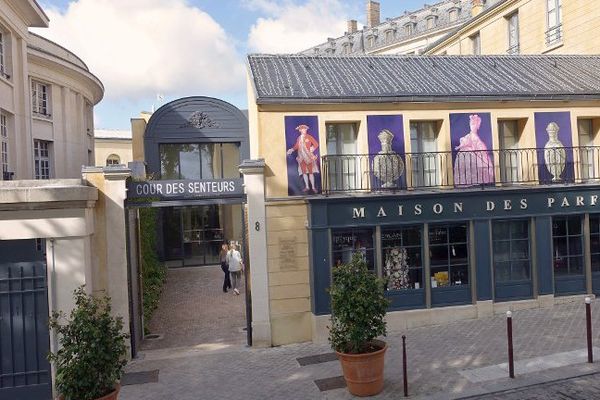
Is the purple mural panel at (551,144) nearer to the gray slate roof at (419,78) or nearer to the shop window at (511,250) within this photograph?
the gray slate roof at (419,78)

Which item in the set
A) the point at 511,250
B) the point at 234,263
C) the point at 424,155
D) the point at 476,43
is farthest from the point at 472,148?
the point at 476,43

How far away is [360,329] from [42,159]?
70.4 feet

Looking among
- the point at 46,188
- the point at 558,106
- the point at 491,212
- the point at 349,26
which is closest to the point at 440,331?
the point at 491,212

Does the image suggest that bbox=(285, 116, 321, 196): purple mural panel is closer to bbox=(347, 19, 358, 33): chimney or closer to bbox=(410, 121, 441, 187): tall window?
bbox=(410, 121, 441, 187): tall window

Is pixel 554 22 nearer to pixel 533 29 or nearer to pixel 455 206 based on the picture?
pixel 533 29

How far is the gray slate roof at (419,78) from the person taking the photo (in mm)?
12641

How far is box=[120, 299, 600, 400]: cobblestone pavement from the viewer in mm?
8758

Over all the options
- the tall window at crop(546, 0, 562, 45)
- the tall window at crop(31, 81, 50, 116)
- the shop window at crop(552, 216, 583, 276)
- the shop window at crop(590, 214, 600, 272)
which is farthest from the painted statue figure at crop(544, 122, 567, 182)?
the tall window at crop(31, 81, 50, 116)

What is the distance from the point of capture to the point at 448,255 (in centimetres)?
1277

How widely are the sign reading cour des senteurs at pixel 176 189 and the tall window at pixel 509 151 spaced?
7.46m

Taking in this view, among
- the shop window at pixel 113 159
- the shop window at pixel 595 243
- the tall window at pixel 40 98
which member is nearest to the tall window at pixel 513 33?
the shop window at pixel 595 243

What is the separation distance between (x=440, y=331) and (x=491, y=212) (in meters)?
3.33

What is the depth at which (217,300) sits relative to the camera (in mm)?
16547

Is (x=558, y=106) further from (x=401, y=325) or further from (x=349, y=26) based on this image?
(x=349, y=26)
